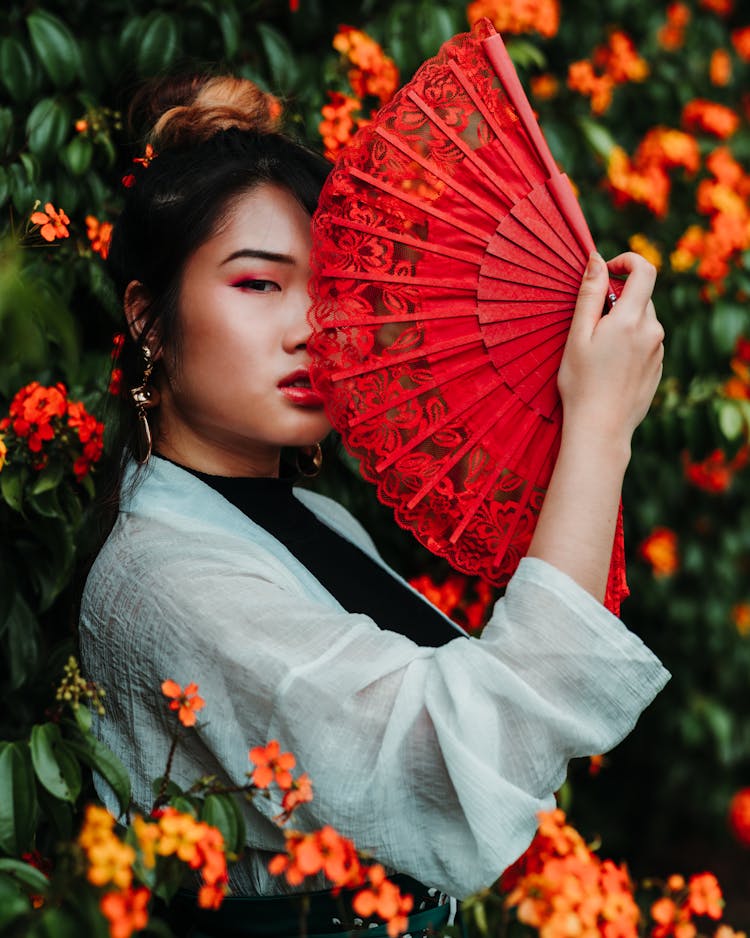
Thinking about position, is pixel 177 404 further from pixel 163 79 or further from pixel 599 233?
pixel 599 233

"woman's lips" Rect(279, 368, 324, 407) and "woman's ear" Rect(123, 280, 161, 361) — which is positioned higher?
"woman's lips" Rect(279, 368, 324, 407)

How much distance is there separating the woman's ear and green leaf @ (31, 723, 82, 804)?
0.58 meters

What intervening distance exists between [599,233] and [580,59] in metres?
0.64

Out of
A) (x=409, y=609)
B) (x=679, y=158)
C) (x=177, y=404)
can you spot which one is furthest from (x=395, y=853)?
(x=679, y=158)

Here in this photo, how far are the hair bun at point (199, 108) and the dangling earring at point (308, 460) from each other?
1.86 feet

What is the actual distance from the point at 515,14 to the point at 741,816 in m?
2.55

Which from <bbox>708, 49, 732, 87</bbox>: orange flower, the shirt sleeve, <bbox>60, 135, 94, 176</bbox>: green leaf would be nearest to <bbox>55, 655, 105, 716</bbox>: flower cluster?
the shirt sleeve

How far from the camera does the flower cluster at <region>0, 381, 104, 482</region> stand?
1.61 m

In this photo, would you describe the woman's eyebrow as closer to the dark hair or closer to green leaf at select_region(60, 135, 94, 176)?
the dark hair

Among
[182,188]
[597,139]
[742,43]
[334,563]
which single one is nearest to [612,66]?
[597,139]

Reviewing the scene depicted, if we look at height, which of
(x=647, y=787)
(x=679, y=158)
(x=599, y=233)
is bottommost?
(x=647, y=787)

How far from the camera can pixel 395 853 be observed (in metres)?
1.18

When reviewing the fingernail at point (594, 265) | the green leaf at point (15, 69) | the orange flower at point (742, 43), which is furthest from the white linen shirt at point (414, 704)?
the orange flower at point (742, 43)

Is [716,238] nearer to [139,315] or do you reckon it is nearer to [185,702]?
[139,315]
